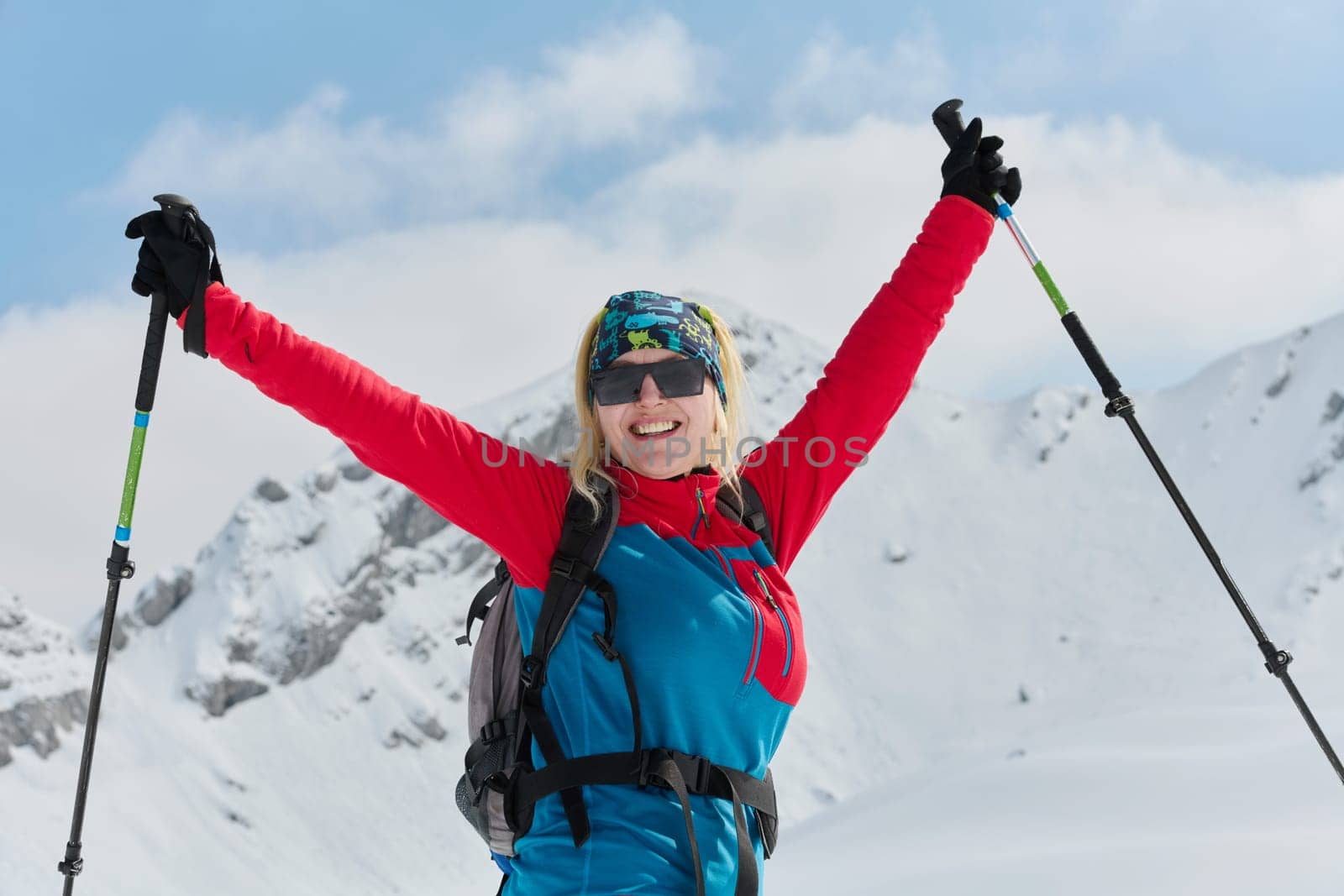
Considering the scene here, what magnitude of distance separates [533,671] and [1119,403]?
2.60 meters

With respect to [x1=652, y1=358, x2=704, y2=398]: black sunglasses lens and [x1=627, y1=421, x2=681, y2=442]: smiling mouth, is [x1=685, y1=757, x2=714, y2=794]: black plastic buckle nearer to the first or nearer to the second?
[x1=627, y1=421, x2=681, y2=442]: smiling mouth

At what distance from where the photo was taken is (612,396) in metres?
→ 3.23

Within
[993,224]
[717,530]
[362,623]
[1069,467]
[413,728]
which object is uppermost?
[1069,467]

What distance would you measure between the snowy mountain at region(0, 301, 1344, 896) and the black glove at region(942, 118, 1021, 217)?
5003cm

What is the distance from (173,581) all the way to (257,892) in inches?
1261

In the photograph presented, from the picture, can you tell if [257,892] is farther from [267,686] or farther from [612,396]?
[612,396]

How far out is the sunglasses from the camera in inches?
127

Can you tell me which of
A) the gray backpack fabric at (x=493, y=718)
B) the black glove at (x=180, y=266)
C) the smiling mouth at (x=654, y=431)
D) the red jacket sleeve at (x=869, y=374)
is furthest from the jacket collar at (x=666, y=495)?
the black glove at (x=180, y=266)

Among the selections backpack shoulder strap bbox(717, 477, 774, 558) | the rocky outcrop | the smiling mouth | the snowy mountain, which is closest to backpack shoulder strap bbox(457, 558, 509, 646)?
the smiling mouth

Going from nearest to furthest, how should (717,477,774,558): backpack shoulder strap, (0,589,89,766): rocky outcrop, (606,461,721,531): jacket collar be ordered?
(606,461,721,531): jacket collar
(717,477,774,558): backpack shoulder strap
(0,589,89,766): rocky outcrop

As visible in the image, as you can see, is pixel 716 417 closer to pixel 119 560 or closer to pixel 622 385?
pixel 622 385

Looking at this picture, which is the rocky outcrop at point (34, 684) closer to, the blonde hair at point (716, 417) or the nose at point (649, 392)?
the blonde hair at point (716, 417)

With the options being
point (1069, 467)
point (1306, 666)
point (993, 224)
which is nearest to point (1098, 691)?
point (1306, 666)

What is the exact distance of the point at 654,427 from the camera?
3.25 meters
